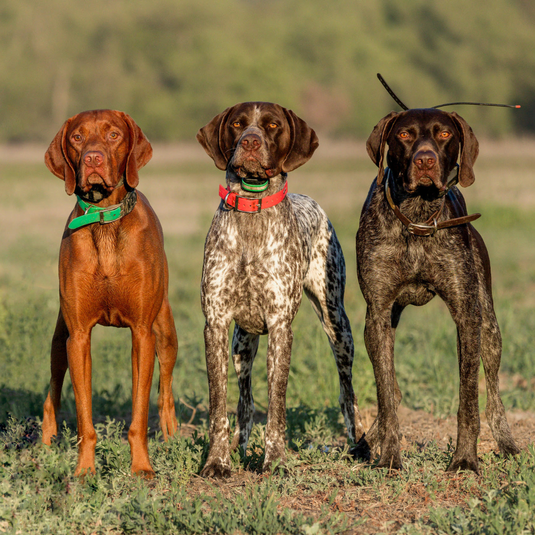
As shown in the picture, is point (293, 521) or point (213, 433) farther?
point (213, 433)

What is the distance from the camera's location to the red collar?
5.13m

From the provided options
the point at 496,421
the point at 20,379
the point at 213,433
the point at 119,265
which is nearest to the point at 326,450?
the point at 213,433

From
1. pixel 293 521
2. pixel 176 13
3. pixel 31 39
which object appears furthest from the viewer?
pixel 176 13

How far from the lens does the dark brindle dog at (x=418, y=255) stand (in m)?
4.79

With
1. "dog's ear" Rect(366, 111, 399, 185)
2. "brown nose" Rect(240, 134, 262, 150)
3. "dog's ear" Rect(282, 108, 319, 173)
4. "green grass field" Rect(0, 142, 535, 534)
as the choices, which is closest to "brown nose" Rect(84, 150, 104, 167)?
"brown nose" Rect(240, 134, 262, 150)

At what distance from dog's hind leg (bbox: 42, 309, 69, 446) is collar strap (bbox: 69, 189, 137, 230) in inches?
31.5

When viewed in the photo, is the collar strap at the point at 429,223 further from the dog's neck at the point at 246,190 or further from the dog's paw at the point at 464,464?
the dog's paw at the point at 464,464

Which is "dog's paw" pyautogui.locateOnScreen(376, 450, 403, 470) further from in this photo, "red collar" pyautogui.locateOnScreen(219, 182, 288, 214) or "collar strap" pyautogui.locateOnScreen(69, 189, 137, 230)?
"collar strap" pyautogui.locateOnScreen(69, 189, 137, 230)

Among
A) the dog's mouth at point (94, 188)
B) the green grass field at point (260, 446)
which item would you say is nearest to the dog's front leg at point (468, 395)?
the green grass field at point (260, 446)

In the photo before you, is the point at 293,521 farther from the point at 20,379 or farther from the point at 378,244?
the point at 20,379

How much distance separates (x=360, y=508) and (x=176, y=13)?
5925cm

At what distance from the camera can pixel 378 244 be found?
4.98 metres

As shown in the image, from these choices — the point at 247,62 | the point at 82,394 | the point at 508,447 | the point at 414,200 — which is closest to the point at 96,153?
the point at 82,394

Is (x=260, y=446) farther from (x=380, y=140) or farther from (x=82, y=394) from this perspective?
(x=380, y=140)
